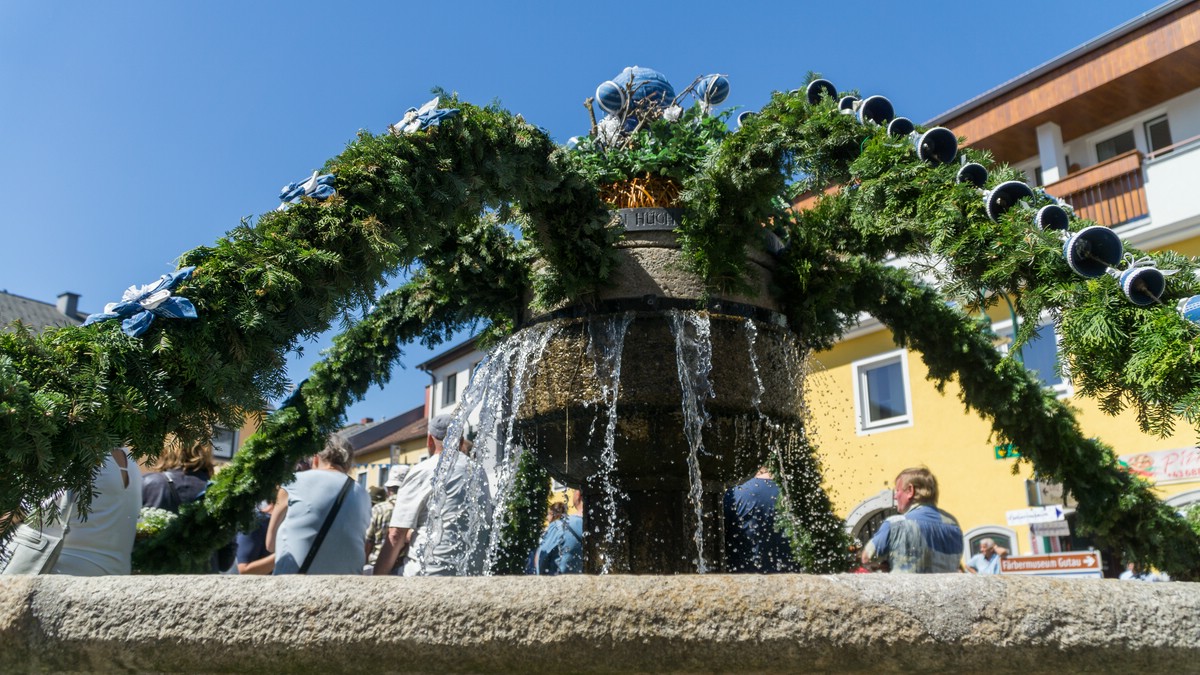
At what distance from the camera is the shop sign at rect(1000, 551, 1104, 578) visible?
27.4ft

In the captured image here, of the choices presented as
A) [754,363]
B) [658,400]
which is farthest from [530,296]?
[754,363]

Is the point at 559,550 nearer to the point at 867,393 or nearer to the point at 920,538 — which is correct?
the point at 920,538

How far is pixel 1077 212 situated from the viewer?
14.7 meters

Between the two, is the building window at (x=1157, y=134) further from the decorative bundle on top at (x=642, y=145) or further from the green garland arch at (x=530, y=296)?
the decorative bundle on top at (x=642, y=145)

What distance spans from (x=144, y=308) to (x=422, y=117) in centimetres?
130

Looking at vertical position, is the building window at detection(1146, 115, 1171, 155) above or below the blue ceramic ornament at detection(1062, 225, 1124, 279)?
above

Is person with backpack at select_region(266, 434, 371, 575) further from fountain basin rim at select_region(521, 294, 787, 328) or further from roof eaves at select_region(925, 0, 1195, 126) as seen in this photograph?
roof eaves at select_region(925, 0, 1195, 126)

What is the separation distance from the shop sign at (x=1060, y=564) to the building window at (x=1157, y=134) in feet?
31.7

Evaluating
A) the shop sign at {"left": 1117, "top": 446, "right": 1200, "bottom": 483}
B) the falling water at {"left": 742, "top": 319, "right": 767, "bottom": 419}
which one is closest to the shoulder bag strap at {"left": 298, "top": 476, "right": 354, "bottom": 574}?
the falling water at {"left": 742, "top": 319, "right": 767, "bottom": 419}

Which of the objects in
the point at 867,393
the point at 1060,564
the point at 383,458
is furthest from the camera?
the point at 383,458

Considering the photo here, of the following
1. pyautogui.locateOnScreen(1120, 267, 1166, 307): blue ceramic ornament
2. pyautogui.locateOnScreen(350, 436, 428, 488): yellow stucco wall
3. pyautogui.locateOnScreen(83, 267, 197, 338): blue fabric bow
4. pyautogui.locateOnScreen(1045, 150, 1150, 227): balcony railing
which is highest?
pyautogui.locateOnScreen(1045, 150, 1150, 227): balcony railing

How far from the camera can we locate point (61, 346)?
7.73 feet

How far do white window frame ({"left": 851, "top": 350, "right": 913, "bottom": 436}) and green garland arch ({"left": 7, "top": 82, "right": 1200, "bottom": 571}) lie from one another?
12011mm

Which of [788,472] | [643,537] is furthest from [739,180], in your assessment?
Result: [788,472]
